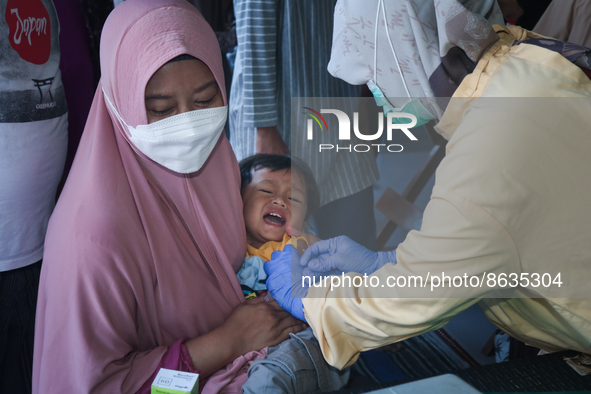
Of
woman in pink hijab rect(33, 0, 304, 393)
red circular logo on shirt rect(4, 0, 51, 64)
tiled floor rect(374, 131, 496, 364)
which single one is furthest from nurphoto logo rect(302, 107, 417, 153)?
red circular logo on shirt rect(4, 0, 51, 64)

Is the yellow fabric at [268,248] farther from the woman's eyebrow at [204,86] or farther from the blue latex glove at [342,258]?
the woman's eyebrow at [204,86]

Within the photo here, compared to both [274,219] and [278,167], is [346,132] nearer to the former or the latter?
[278,167]

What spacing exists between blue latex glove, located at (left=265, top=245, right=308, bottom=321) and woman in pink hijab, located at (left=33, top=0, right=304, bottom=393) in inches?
1.7

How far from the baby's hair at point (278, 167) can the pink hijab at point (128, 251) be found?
36cm

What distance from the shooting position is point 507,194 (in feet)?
2.73

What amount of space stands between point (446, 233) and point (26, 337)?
4.29 ft

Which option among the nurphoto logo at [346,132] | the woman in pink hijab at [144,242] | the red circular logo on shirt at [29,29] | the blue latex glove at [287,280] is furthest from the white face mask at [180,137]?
the nurphoto logo at [346,132]

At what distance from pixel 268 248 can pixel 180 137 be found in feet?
1.92

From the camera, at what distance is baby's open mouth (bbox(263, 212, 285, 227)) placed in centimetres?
164

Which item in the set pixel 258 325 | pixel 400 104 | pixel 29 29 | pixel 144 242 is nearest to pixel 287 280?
pixel 258 325

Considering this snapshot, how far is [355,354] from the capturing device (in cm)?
111

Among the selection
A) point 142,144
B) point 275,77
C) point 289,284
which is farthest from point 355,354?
point 275,77

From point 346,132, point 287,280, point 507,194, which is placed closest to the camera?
point 507,194

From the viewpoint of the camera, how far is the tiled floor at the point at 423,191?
5.07ft
